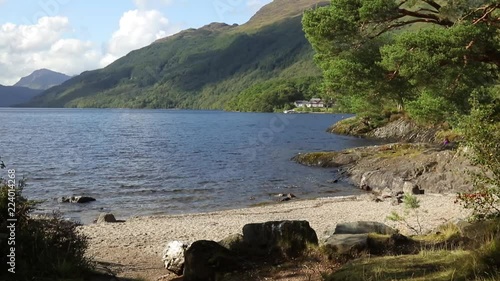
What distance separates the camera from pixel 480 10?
14.6 metres

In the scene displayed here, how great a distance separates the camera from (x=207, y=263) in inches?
379

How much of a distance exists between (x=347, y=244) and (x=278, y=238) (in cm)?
175

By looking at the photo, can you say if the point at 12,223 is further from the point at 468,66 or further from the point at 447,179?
the point at 447,179

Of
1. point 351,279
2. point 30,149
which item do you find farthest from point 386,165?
point 30,149

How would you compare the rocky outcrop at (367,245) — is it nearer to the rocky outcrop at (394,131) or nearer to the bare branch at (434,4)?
the bare branch at (434,4)

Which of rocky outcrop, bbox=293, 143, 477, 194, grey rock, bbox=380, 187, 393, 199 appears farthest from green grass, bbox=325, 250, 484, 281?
grey rock, bbox=380, 187, 393, 199

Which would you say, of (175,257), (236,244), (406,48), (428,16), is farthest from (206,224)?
(428,16)

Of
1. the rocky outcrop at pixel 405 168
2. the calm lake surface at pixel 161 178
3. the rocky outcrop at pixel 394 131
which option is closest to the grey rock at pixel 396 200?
the rocky outcrop at pixel 405 168

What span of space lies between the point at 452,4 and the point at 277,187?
862 inches

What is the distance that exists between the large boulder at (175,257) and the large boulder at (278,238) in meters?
1.84

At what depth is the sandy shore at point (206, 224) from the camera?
14758 millimetres

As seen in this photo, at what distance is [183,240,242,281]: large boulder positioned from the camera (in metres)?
9.51

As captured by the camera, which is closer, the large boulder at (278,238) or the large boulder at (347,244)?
the large boulder at (347,244)

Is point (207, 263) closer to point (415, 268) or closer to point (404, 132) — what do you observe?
point (415, 268)
